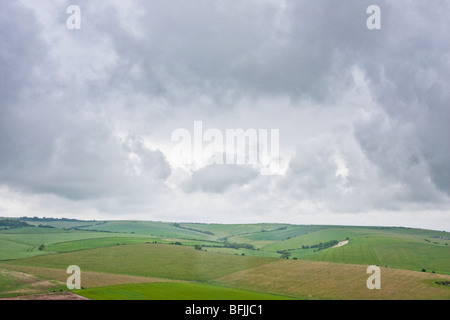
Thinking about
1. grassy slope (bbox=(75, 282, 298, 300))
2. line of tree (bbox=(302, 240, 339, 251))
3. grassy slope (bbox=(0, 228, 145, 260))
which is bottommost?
line of tree (bbox=(302, 240, 339, 251))

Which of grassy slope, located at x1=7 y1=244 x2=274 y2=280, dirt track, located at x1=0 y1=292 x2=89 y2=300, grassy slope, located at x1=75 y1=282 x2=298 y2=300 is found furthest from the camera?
grassy slope, located at x1=7 y1=244 x2=274 y2=280

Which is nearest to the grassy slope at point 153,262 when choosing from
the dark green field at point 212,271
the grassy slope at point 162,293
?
the dark green field at point 212,271

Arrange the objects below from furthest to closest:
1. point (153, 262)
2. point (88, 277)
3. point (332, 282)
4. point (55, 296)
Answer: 1. point (153, 262)
2. point (88, 277)
3. point (332, 282)
4. point (55, 296)

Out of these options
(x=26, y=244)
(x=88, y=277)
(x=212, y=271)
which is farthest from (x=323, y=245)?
(x=26, y=244)

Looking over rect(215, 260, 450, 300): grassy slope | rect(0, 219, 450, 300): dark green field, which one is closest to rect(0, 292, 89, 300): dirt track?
rect(0, 219, 450, 300): dark green field

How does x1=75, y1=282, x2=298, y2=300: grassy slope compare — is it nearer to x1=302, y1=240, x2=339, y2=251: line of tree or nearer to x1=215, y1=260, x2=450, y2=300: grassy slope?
x1=215, y1=260, x2=450, y2=300: grassy slope

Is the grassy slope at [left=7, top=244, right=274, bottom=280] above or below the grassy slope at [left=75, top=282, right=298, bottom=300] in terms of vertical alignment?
below

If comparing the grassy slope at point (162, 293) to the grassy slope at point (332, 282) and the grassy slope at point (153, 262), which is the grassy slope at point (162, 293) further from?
the grassy slope at point (153, 262)

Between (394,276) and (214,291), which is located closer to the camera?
(214,291)

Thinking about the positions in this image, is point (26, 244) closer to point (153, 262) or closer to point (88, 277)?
point (153, 262)
